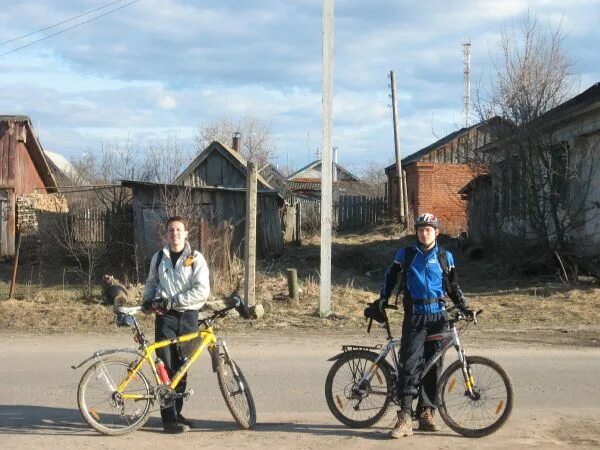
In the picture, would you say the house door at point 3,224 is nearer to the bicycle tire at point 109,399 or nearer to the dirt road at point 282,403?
the dirt road at point 282,403

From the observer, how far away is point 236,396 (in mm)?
6348

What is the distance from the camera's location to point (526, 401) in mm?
7379

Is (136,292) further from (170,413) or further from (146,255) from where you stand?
(170,413)

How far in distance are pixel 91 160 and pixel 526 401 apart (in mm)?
46547

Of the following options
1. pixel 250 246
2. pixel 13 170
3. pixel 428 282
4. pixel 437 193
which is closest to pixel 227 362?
pixel 428 282

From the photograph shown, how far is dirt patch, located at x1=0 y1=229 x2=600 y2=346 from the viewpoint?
12.5 meters

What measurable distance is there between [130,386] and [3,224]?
20.8 metres

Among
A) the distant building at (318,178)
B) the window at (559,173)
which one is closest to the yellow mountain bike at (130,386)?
the window at (559,173)

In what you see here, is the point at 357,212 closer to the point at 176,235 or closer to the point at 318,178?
the point at 176,235

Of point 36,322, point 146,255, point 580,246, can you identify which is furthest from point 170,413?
point 580,246

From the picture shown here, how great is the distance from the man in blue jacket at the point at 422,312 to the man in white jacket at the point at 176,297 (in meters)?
1.61

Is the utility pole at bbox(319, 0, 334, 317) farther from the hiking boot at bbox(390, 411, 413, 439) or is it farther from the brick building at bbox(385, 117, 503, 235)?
the brick building at bbox(385, 117, 503, 235)

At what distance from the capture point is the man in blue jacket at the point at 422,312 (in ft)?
19.8

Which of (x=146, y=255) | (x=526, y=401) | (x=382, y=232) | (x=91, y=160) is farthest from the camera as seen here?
(x=91, y=160)
